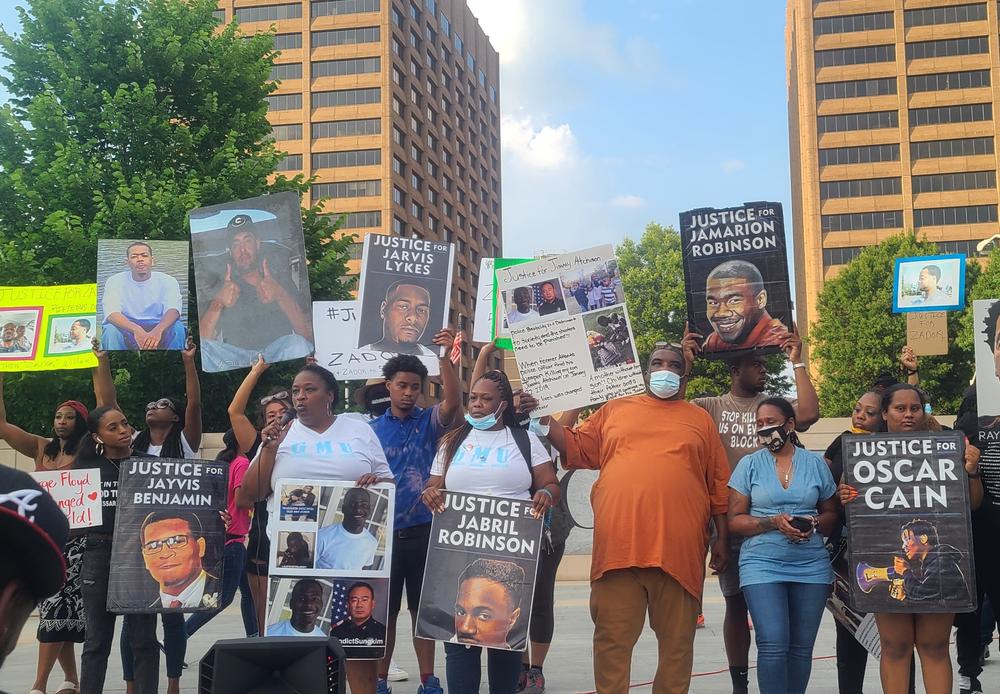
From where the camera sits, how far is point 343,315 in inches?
339

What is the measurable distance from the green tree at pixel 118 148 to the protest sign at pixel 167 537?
13226 millimetres

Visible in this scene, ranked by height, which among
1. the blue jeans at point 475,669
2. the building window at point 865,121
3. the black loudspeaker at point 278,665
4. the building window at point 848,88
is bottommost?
the blue jeans at point 475,669

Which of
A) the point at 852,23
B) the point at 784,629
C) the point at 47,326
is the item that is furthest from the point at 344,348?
the point at 852,23

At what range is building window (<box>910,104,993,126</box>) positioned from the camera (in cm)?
6794

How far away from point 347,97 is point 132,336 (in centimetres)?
6638

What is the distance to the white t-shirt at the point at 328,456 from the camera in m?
→ 5.71

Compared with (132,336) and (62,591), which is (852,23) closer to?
(132,336)

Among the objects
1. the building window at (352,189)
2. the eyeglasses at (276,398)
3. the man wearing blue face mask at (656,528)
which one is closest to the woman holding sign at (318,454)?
the eyeglasses at (276,398)

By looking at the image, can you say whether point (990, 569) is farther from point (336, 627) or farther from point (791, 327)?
point (336, 627)

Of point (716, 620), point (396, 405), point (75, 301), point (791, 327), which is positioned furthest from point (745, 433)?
point (75, 301)

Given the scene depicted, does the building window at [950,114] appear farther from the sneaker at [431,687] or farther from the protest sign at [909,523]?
the sneaker at [431,687]

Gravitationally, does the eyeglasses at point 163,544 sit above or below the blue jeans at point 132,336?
below

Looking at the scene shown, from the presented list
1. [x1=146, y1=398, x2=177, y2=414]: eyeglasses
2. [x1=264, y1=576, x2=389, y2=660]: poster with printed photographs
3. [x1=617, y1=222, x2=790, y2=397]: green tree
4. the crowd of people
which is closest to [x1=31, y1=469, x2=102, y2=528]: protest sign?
the crowd of people

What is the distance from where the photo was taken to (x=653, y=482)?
5.30 metres
